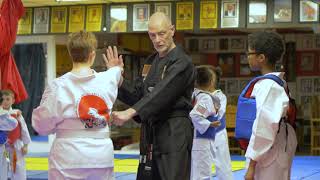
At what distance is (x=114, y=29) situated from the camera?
12938mm

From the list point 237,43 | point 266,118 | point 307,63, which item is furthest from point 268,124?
point 307,63

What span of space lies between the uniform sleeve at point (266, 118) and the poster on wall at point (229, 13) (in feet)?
27.2

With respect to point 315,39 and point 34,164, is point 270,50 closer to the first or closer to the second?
point 34,164

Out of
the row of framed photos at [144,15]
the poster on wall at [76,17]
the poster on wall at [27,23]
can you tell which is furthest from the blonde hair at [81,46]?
the poster on wall at [27,23]

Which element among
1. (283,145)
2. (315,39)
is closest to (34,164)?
(283,145)

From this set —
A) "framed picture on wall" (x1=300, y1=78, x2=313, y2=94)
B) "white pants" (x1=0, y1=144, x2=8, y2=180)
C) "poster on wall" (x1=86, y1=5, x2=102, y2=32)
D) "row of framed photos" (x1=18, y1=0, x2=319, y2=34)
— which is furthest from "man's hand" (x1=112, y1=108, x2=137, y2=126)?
"framed picture on wall" (x1=300, y1=78, x2=313, y2=94)

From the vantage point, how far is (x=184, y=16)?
40.7 feet

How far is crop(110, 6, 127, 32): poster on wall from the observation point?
12875 millimetres

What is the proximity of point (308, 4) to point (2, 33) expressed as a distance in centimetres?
828

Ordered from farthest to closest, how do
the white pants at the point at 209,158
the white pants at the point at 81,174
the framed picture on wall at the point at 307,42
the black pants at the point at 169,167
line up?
1. the framed picture on wall at the point at 307,42
2. the white pants at the point at 209,158
3. the black pants at the point at 169,167
4. the white pants at the point at 81,174

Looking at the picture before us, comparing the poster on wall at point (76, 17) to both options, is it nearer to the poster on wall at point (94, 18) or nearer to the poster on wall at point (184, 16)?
the poster on wall at point (94, 18)

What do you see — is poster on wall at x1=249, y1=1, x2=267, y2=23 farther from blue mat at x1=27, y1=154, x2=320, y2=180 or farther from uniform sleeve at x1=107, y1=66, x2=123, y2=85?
uniform sleeve at x1=107, y1=66, x2=123, y2=85

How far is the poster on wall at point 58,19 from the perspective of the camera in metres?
13.4

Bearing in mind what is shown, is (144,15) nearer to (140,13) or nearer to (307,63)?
(140,13)
